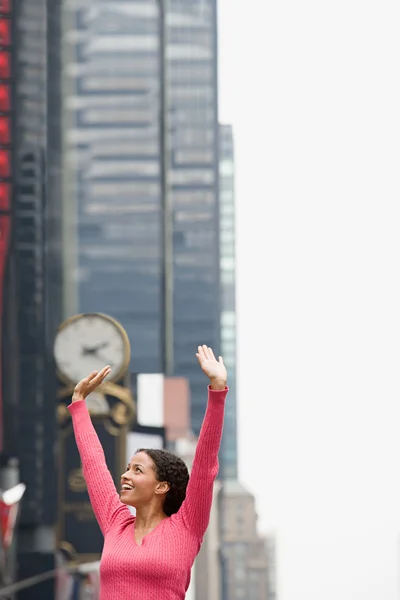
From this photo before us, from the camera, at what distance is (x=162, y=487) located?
9.79 ft

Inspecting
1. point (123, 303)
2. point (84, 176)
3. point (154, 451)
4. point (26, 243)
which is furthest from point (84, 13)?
point (154, 451)

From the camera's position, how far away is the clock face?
1830cm

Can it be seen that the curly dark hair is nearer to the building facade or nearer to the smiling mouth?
the smiling mouth

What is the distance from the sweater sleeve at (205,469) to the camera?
113 inches

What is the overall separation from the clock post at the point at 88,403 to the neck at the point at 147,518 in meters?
15.2

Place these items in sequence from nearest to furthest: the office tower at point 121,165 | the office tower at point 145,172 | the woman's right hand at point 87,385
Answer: the woman's right hand at point 87,385
the office tower at point 121,165
the office tower at point 145,172

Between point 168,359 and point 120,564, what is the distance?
78735 mm

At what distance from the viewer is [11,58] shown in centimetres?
1778

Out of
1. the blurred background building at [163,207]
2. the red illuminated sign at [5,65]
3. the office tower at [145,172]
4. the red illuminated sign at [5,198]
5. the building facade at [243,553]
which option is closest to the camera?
the red illuminated sign at [5,198]

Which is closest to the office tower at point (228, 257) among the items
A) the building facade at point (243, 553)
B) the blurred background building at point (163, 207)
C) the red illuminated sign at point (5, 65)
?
the blurred background building at point (163, 207)

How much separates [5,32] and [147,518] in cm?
1567

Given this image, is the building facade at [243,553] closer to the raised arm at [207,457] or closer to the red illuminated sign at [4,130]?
the red illuminated sign at [4,130]

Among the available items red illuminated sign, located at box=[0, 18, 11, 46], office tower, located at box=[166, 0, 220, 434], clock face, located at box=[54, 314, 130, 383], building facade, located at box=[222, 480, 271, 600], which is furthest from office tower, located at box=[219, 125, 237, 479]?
red illuminated sign, located at box=[0, 18, 11, 46]


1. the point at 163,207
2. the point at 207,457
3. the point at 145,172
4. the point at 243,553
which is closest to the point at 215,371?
the point at 207,457
